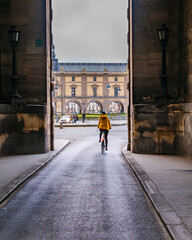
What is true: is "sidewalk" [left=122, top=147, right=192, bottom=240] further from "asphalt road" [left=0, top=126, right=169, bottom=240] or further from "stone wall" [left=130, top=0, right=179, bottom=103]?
"stone wall" [left=130, top=0, right=179, bottom=103]

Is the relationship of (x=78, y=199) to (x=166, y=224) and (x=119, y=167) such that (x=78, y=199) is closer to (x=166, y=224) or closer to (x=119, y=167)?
(x=166, y=224)

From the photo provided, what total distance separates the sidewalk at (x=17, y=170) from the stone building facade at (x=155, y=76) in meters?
3.63

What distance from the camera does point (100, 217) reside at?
16.3ft

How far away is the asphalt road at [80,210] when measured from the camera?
431 centimetres

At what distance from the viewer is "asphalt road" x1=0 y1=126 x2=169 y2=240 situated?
14.1 feet

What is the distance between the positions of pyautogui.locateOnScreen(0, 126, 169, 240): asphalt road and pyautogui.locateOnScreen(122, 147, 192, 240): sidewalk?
0.19m

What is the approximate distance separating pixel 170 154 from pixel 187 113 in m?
1.90

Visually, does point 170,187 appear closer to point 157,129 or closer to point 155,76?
point 157,129

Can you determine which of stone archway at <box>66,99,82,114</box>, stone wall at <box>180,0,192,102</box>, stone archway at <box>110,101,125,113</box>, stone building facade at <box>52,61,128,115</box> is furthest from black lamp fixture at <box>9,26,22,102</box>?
stone archway at <box>66,99,82,114</box>

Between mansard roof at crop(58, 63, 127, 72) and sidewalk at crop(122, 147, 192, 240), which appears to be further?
mansard roof at crop(58, 63, 127, 72)

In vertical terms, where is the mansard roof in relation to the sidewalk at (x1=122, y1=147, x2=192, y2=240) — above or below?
above

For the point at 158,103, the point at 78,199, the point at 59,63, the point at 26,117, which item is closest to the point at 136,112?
the point at 158,103

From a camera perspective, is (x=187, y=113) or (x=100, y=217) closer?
(x=100, y=217)

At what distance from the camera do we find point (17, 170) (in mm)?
8602
